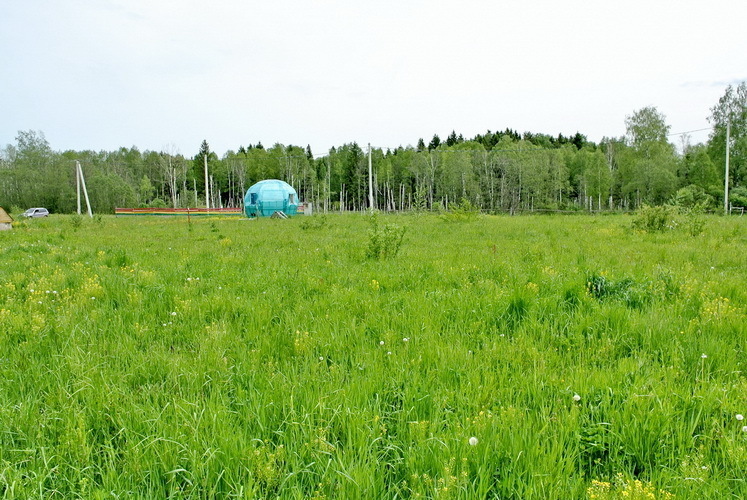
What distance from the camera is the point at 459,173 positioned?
250 feet

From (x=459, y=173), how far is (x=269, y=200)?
44031mm

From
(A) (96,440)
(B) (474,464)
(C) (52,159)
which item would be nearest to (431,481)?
(B) (474,464)

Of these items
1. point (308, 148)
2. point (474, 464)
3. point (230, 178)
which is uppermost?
point (308, 148)

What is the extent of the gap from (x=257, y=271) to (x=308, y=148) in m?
116

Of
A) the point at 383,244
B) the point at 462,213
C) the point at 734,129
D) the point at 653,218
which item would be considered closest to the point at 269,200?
the point at 462,213

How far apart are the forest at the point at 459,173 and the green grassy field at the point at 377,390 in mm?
54713

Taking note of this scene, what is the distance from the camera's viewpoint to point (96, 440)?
2.46m

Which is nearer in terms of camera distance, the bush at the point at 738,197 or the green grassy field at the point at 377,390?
the green grassy field at the point at 377,390

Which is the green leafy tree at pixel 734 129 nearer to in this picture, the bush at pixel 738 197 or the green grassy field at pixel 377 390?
the bush at pixel 738 197

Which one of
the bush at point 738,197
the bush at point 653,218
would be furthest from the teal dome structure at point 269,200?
the bush at point 738,197

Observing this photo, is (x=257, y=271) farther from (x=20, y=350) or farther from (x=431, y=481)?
(x=431, y=481)

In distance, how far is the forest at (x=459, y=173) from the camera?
5622 centimetres

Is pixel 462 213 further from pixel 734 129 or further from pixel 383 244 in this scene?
pixel 734 129

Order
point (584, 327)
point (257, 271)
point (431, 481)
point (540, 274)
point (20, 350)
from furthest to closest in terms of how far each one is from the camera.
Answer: point (257, 271), point (540, 274), point (584, 327), point (20, 350), point (431, 481)
